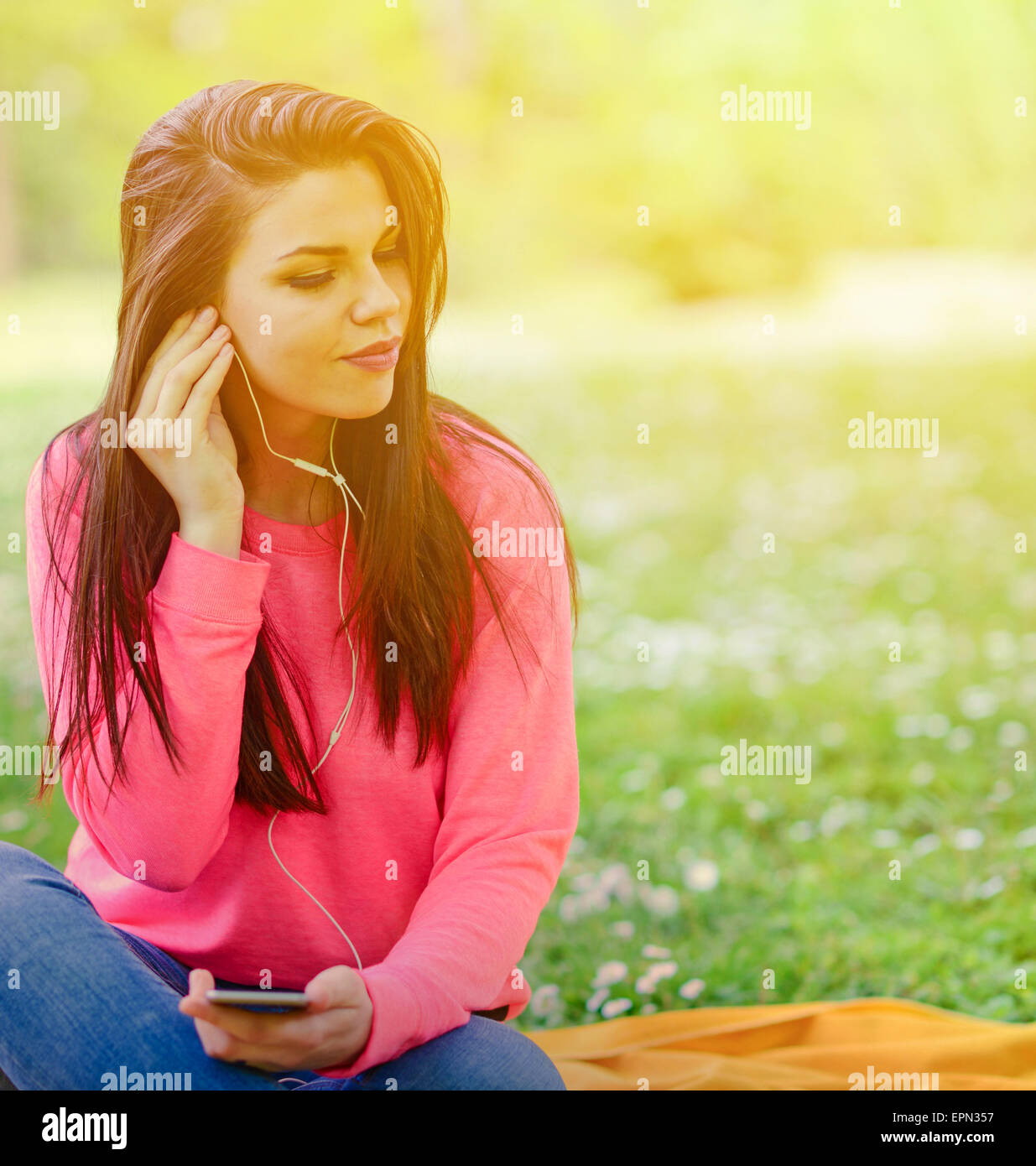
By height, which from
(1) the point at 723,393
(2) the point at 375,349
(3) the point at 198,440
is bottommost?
(3) the point at 198,440

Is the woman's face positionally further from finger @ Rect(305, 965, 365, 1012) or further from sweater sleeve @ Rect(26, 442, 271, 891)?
finger @ Rect(305, 965, 365, 1012)

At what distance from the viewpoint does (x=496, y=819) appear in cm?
140

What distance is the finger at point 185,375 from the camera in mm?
1346

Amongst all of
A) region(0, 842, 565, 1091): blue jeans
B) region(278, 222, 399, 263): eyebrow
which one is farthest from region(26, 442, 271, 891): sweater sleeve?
region(278, 222, 399, 263): eyebrow

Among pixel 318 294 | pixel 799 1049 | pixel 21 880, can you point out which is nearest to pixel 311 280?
pixel 318 294

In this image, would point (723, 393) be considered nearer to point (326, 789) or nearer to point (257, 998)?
point (326, 789)

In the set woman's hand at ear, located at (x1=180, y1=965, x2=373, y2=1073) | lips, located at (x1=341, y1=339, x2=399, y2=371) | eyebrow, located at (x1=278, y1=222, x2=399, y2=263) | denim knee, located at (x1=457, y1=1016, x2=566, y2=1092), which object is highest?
eyebrow, located at (x1=278, y1=222, x2=399, y2=263)

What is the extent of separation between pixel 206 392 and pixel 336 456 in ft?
0.72

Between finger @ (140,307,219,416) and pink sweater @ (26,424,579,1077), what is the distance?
18 cm

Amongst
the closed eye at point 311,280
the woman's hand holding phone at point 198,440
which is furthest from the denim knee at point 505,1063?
the closed eye at point 311,280

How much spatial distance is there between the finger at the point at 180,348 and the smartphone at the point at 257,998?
0.62 meters

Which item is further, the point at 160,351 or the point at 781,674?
the point at 781,674

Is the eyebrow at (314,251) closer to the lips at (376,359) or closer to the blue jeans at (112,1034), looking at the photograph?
the lips at (376,359)

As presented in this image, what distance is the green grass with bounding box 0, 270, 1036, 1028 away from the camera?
2.29m
